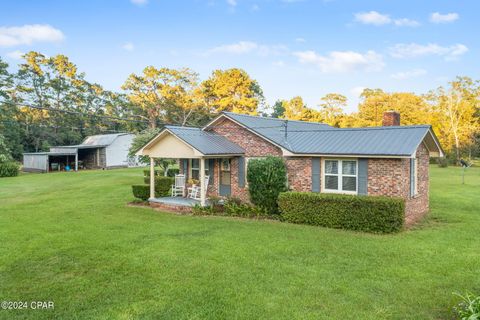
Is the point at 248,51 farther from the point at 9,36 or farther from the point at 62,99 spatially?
the point at 62,99

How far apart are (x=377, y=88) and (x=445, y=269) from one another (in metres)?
47.2

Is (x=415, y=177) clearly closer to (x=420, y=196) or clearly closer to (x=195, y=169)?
(x=420, y=196)

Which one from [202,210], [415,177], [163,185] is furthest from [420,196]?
[163,185]

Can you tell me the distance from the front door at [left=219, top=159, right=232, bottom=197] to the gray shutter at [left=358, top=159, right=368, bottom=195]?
18.9 ft

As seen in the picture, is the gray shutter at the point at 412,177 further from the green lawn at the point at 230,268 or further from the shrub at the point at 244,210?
the shrub at the point at 244,210

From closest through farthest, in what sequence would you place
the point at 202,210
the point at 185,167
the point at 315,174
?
the point at 315,174 < the point at 202,210 < the point at 185,167

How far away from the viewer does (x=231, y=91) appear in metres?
47.2

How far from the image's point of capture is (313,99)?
47.4 meters

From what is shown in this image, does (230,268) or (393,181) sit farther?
(393,181)

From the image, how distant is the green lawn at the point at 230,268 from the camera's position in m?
5.54

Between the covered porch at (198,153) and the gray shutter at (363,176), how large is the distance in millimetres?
5141

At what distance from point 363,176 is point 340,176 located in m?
0.91

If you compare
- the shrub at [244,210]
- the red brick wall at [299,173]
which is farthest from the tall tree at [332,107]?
the shrub at [244,210]

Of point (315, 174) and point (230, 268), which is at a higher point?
point (315, 174)
